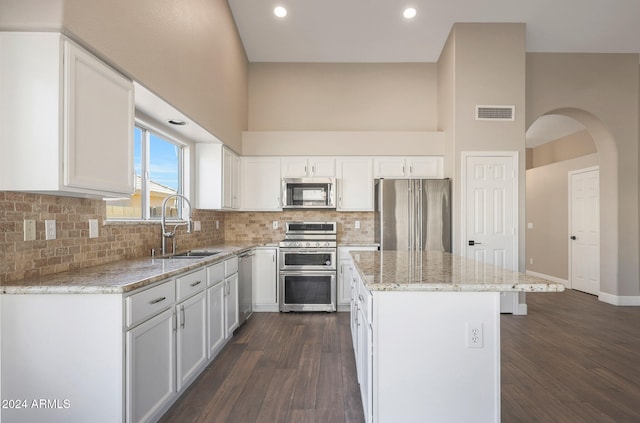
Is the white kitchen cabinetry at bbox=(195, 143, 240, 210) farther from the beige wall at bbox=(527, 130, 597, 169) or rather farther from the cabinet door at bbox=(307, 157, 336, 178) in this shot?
the beige wall at bbox=(527, 130, 597, 169)

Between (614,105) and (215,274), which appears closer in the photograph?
(215,274)

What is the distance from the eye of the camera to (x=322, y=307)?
4234mm

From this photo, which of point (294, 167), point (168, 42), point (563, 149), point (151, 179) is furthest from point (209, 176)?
point (563, 149)

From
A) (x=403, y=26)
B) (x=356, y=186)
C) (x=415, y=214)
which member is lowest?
(x=415, y=214)

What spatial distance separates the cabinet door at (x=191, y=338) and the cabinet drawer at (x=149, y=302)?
17 centimetres

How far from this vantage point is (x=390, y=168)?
15.2 feet

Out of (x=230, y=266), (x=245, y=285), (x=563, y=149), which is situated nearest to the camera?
(x=230, y=266)

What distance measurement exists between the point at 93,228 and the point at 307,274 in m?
2.63

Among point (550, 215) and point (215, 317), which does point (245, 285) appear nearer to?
point (215, 317)

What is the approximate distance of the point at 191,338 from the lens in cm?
233

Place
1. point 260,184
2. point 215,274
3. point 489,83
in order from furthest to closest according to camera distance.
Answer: point 260,184 < point 489,83 < point 215,274

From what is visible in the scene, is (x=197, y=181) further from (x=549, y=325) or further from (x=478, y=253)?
(x=549, y=325)

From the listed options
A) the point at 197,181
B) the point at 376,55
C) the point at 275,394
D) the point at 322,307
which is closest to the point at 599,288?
the point at 322,307

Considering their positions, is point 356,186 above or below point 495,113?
below
